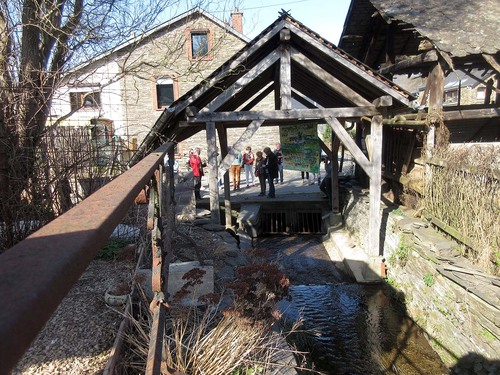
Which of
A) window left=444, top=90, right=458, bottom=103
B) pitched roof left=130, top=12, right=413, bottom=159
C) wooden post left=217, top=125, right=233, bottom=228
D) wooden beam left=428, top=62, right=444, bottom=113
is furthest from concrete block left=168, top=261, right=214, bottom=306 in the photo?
window left=444, top=90, right=458, bottom=103

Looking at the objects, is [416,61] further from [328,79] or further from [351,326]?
[351,326]

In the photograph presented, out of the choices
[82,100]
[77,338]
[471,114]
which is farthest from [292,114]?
[77,338]

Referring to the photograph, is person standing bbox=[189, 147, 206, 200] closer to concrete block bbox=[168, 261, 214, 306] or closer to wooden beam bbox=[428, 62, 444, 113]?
wooden beam bbox=[428, 62, 444, 113]

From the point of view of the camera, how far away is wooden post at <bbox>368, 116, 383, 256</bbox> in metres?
7.06

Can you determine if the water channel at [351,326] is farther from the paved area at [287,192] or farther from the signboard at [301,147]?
the paved area at [287,192]

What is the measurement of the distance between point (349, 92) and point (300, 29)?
150cm

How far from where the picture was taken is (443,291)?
4.92 m

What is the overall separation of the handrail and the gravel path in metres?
2.68

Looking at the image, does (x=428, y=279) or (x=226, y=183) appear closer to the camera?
(x=428, y=279)

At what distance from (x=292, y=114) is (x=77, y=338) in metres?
5.20

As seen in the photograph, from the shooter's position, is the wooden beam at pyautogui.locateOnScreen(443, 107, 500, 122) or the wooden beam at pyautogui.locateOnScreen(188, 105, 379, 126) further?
the wooden beam at pyautogui.locateOnScreen(443, 107, 500, 122)

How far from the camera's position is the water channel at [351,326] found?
16.0 ft

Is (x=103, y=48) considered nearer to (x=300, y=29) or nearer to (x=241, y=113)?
(x=241, y=113)

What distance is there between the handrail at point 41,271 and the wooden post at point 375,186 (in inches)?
269
